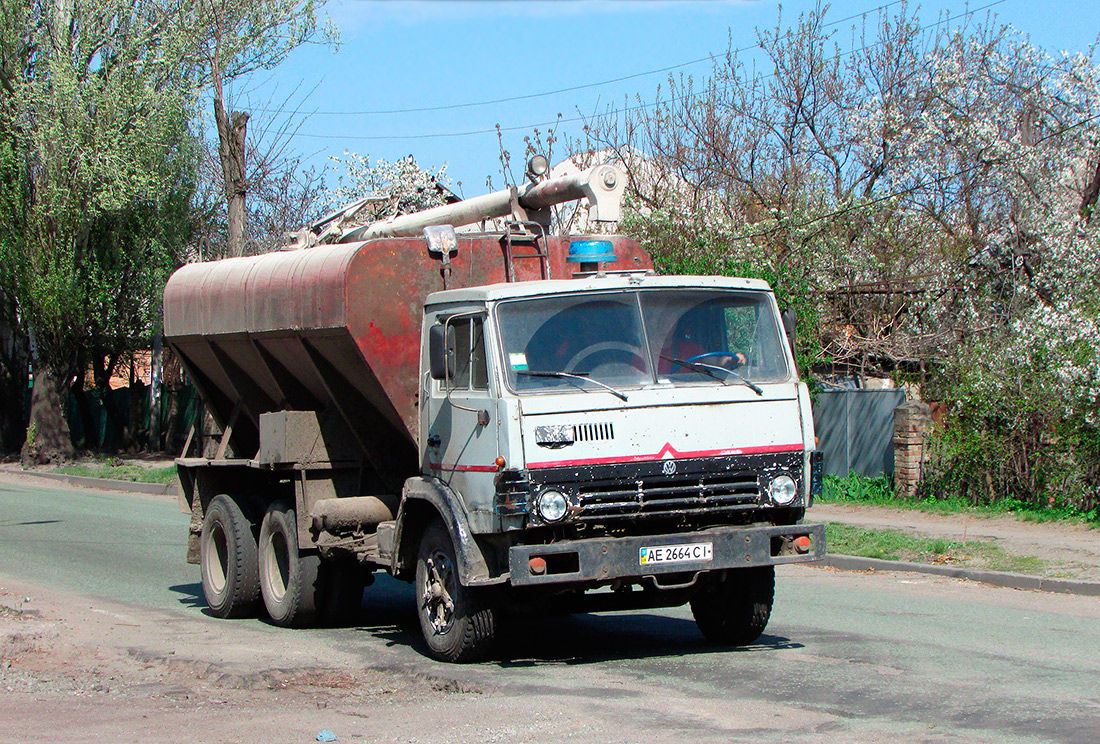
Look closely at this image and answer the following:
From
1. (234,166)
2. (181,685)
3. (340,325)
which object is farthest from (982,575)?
(234,166)

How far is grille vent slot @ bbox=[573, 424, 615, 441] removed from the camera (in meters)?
7.18

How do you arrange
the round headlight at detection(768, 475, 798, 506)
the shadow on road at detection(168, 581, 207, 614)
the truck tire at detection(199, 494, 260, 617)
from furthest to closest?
the shadow on road at detection(168, 581, 207, 614) < the truck tire at detection(199, 494, 260, 617) < the round headlight at detection(768, 475, 798, 506)

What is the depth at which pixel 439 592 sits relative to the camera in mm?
7898

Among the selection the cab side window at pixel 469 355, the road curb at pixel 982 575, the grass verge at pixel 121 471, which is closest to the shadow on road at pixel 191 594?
the cab side window at pixel 469 355

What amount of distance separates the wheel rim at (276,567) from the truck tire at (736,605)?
11.5 ft

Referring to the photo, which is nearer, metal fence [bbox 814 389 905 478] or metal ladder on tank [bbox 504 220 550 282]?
metal ladder on tank [bbox 504 220 550 282]

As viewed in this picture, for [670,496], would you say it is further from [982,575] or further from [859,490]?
[859,490]

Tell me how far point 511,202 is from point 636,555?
11.5 ft

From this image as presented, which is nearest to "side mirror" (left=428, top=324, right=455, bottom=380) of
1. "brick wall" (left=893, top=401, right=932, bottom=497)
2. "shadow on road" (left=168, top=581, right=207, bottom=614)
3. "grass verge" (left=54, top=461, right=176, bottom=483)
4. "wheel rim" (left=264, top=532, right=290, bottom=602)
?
"wheel rim" (left=264, top=532, right=290, bottom=602)

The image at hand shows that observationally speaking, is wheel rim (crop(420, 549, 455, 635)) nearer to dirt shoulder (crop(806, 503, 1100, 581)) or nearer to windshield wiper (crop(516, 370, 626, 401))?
windshield wiper (crop(516, 370, 626, 401))

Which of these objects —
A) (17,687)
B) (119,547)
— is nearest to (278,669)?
(17,687)

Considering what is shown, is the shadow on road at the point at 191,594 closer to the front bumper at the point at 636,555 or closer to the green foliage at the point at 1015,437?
the front bumper at the point at 636,555

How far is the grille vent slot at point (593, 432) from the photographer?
718cm

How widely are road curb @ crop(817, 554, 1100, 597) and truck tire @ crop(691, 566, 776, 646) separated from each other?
237cm
